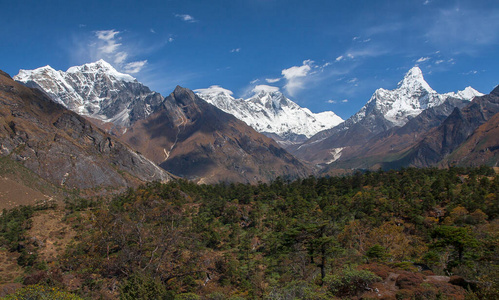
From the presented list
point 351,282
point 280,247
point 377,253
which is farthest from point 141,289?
point 377,253

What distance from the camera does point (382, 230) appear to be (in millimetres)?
74000

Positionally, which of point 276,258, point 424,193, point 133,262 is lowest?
point 276,258

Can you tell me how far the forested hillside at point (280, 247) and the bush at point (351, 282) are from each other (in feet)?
0.41

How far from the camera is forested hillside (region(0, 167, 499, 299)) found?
37.9m

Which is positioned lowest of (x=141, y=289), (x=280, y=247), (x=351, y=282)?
(x=141, y=289)

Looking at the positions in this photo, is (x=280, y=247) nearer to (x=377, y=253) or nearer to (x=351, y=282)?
(x=377, y=253)

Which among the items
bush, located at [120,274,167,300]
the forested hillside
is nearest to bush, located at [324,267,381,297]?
the forested hillside

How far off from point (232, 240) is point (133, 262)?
37.4m

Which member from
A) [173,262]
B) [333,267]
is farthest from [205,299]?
[173,262]

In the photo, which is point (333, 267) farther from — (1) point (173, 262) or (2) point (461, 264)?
(1) point (173, 262)

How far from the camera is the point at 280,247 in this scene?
59719 millimetres

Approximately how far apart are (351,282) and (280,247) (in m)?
24.9

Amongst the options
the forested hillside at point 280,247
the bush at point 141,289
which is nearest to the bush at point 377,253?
the forested hillside at point 280,247

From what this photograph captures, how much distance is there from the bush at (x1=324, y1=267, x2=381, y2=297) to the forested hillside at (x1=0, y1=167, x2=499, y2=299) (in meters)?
0.12
